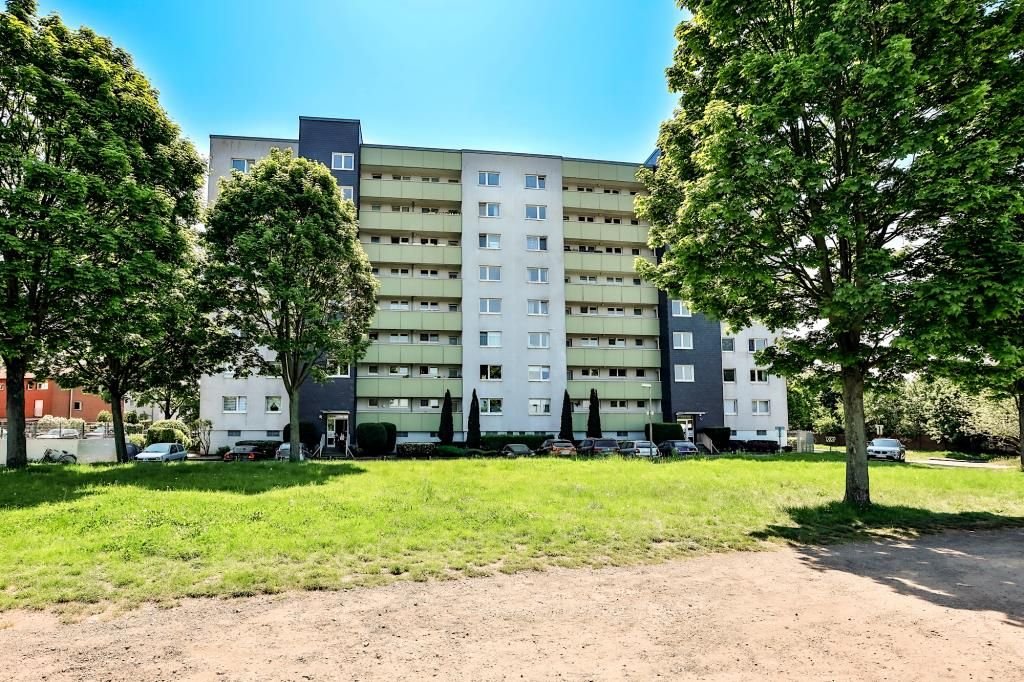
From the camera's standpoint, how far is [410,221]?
4559cm

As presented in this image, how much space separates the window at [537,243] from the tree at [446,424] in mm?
13758

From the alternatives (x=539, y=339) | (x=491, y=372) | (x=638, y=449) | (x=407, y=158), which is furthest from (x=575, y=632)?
(x=407, y=158)

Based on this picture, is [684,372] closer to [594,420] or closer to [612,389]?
[612,389]

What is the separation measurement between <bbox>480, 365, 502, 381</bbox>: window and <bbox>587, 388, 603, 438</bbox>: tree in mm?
7315

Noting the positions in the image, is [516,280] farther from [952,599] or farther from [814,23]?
[952,599]

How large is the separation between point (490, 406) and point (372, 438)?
9988 millimetres

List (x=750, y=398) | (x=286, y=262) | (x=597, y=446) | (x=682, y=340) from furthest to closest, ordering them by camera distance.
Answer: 1. (x=750, y=398)
2. (x=682, y=340)
3. (x=597, y=446)
4. (x=286, y=262)

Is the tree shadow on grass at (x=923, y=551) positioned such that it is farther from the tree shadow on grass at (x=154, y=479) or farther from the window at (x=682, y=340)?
the window at (x=682, y=340)

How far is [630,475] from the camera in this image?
18594 mm

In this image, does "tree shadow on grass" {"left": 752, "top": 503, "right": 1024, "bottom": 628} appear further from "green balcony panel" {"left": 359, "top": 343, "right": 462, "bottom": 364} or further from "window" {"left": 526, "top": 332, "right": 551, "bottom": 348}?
"green balcony panel" {"left": 359, "top": 343, "right": 462, "bottom": 364}

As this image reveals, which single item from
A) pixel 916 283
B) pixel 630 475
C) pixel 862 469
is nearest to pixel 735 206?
pixel 916 283

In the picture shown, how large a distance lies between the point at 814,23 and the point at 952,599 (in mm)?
11628

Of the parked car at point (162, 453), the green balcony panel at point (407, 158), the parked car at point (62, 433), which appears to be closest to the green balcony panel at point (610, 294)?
the green balcony panel at point (407, 158)

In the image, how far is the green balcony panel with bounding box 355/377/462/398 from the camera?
42750mm
